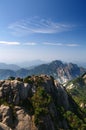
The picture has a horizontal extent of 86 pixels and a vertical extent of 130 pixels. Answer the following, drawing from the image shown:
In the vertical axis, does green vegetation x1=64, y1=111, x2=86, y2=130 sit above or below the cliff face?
below

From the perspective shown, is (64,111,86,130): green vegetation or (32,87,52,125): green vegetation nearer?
(32,87,52,125): green vegetation

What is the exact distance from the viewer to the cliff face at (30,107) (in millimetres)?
97875

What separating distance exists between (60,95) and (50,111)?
23721mm

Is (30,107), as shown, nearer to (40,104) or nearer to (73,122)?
(40,104)

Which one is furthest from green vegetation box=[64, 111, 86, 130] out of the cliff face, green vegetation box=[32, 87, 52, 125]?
green vegetation box=[32, 87, 52, 125]

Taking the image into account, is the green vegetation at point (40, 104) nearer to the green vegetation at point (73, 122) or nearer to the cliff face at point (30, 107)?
the cliff face at point (30, 107)

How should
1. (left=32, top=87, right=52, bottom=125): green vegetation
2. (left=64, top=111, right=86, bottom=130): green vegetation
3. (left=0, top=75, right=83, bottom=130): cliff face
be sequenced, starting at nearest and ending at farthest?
(left=0, top=75, right=83, bottom=130): cliff face
(left=32, top=87, right=52, bottom=125): green vegetation
(left=64, top=111, right=86, bottom=130): green vegetation

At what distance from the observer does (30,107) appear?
106875mm

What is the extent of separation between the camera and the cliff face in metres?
97.9

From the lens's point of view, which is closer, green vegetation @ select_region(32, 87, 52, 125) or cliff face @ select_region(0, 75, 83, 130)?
cliff face @ select_region(0, 75, 83, 130)

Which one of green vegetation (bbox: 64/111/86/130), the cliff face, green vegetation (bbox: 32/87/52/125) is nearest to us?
the cliff face

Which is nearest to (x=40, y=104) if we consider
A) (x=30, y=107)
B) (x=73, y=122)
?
(x=30, y=107)

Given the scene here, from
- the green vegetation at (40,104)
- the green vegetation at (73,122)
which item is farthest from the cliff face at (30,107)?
the green vegetation at (73,122)

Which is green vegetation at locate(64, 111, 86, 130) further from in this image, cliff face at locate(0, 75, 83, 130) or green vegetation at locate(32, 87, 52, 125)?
green vegetation at locate(32, 87, 52, 125)
